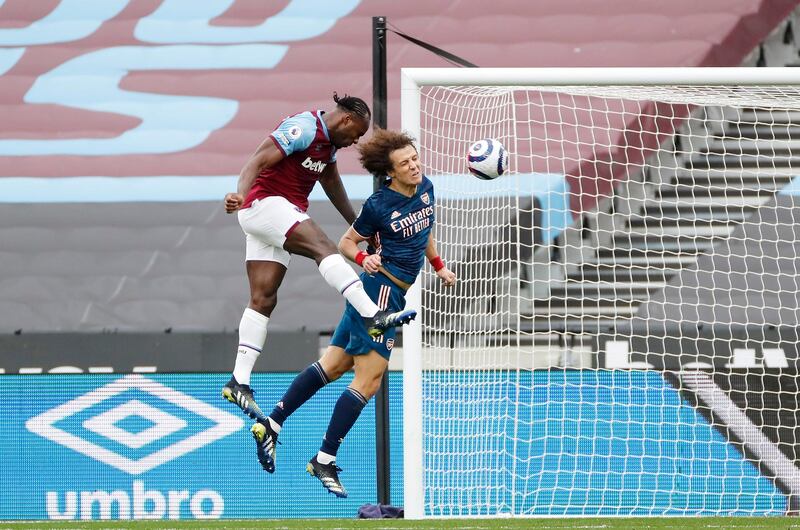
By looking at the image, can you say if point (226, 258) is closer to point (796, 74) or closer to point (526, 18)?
point (526, 18)

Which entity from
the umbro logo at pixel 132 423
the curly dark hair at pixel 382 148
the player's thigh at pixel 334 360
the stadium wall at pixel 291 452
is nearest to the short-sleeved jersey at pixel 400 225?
the curly dark hair at pixel 382 148

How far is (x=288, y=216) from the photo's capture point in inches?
217

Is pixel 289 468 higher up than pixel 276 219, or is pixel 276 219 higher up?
pixel 276 219

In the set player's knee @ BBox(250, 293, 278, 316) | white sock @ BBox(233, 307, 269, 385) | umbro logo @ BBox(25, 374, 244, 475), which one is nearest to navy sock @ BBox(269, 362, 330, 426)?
white sock @ BBox(233, 307, 269, 385)

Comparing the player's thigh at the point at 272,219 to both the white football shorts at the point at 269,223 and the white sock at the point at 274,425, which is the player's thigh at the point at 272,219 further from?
the white sock at the point at 274,425

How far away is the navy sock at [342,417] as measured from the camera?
18.0ft

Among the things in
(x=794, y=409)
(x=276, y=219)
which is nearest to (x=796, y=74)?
(x=794, y=409)

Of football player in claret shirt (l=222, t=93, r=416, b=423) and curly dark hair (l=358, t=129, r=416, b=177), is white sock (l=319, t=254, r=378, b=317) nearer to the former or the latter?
football player in claret shirt (l=222, t=93, r=416, b=423)

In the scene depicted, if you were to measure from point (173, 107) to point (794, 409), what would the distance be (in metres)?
6.26

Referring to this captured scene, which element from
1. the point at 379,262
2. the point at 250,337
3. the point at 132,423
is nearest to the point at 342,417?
the point at 250,337

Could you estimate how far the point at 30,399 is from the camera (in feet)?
25.2

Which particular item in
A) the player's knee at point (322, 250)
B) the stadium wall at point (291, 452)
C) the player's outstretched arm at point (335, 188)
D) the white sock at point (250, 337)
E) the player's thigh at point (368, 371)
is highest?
the player's outstretched arm at point (335, 188)

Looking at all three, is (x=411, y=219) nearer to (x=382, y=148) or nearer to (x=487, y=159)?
(x=382, y=148)

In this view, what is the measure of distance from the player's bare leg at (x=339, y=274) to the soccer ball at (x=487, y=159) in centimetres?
81
